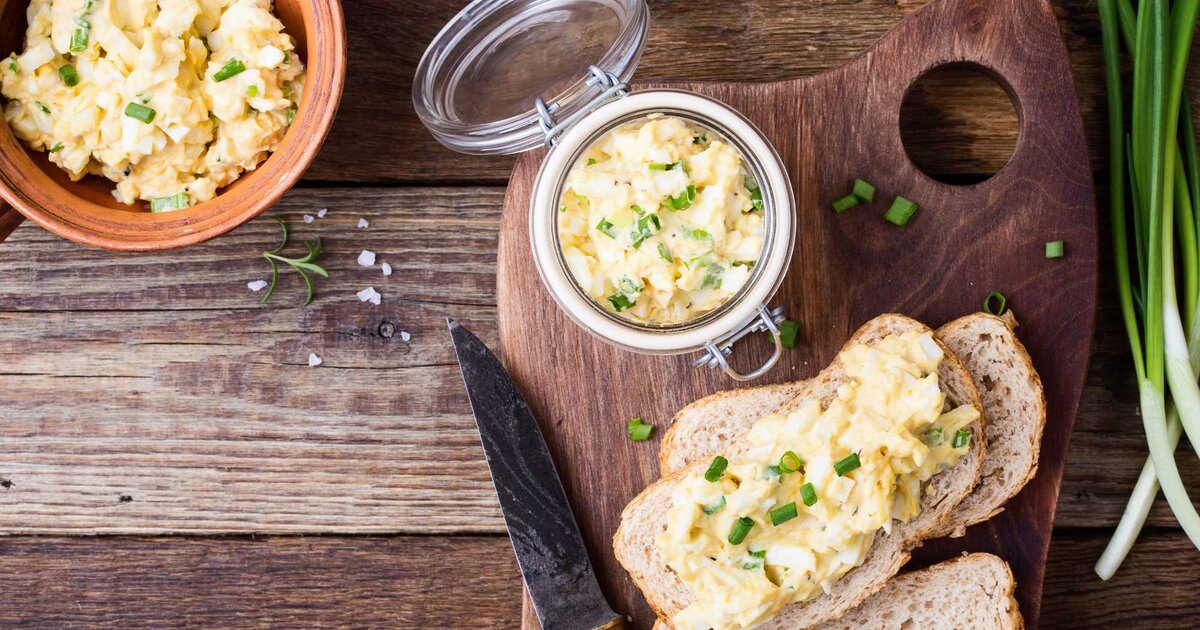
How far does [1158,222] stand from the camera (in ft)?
7.93

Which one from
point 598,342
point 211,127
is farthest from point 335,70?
point 598,342

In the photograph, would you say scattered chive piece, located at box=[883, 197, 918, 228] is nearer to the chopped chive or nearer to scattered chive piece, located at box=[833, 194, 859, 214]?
scattered chive piece, located at box=[833, 194, 859, 214]

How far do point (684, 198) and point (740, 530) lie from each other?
76cm

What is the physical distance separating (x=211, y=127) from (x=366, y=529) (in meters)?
1.22

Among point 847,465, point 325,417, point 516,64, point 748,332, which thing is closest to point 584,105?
A: point 516,64

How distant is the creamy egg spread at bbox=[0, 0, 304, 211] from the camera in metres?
2.17

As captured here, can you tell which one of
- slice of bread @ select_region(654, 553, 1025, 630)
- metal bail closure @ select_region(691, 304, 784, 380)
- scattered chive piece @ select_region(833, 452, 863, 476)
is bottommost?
slice of bread @ select_region(654, 553, 1025, 630)

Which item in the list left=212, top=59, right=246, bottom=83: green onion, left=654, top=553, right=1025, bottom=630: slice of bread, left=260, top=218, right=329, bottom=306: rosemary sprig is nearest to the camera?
left=212, top=59, right=246, bottom=83: green onion

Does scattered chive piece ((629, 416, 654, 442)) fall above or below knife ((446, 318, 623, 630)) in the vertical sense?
above

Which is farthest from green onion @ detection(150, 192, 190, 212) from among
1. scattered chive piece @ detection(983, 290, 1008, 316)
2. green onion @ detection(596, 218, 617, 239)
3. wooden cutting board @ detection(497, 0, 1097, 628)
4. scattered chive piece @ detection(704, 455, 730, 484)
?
scattered chive piece @ detection(983, 290, 1008, 316)

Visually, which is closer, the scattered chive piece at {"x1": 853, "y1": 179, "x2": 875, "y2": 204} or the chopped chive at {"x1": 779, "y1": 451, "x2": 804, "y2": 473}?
the chopped chive at {"x1": 779, "y1": 451, "x2": 804, "y2": 473}

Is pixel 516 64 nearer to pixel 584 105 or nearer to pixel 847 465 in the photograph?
pixel 584 105

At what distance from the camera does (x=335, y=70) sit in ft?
7.26

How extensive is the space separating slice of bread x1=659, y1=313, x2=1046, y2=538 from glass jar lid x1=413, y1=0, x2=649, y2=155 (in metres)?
0.85
